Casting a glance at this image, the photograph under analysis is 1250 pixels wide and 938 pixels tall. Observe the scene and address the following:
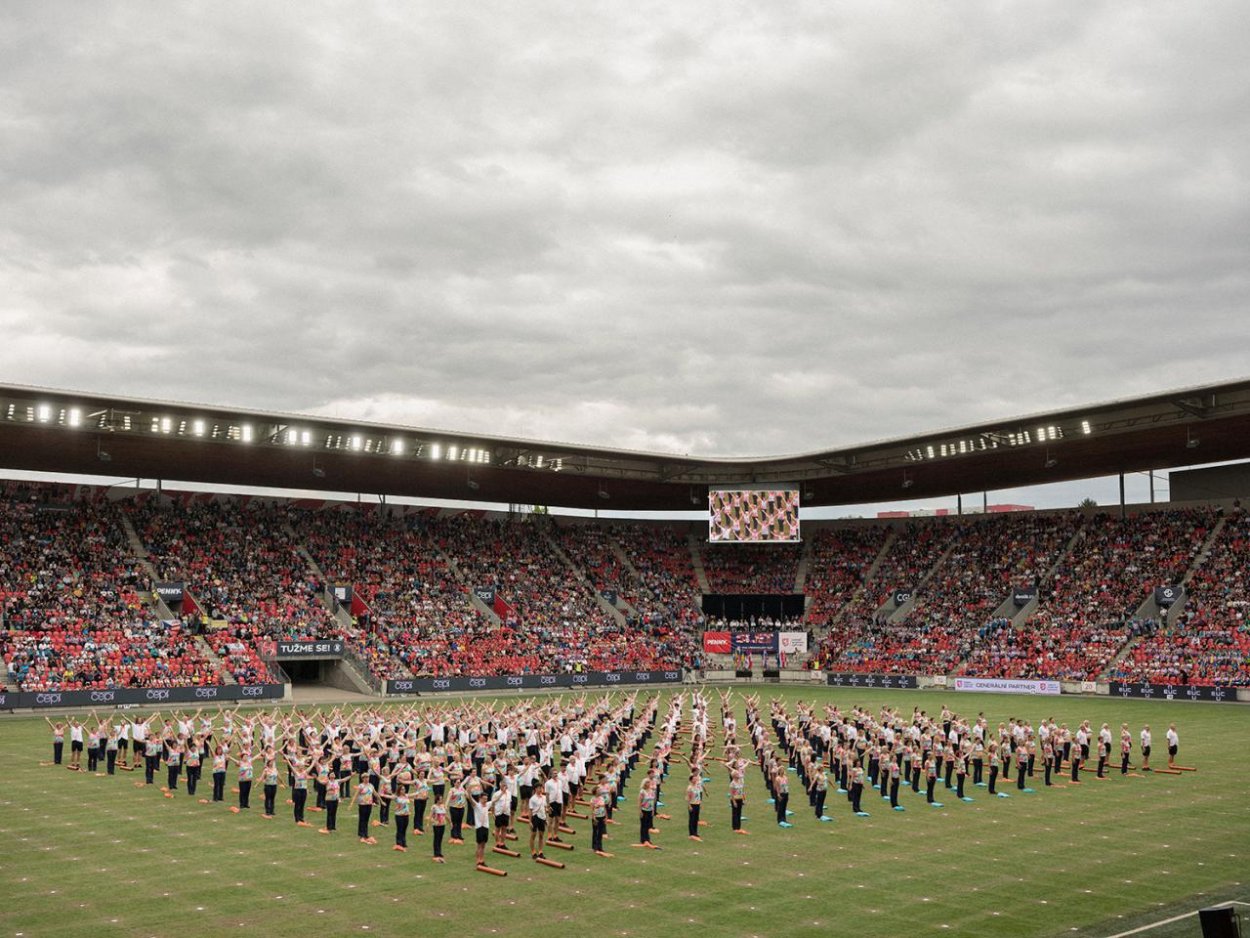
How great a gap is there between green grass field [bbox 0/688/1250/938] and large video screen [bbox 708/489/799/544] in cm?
4067

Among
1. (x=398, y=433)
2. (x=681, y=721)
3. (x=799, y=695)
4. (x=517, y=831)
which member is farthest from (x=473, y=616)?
(x=517, y=831)

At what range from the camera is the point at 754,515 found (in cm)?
6888

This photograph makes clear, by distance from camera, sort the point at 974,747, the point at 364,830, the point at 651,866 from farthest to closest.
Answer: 1. the point at 974,747
2. the point at 364,830
3. the point at 651,866

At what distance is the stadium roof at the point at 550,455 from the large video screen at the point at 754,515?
1.94m

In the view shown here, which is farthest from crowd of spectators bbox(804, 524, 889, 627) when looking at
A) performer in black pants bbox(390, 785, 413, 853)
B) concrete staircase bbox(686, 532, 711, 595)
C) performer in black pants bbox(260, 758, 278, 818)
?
performer in black pants bbox(390, 785, 413, 853)

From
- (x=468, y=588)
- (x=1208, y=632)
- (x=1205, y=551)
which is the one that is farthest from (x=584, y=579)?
(x=1205, y=551)

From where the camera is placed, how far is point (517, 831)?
23.4 metres

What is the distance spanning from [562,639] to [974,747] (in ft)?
124

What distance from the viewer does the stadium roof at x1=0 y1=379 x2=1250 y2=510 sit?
4991cm

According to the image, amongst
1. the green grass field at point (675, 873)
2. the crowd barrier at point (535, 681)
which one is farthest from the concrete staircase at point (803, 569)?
the green grass field at point (675, 873)

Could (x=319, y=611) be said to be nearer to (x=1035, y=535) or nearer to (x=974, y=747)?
(x=974, y=747)

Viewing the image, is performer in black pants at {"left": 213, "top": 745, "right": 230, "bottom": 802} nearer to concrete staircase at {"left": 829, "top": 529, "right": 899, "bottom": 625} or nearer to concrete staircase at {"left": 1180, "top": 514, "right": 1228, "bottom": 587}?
concrete staircase at {"left": 1180, "top": 514, "right": 1228, "bottom": 587}

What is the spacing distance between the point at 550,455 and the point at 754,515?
1365 centimetres

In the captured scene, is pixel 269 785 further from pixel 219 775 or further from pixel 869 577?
pixel 869 577
